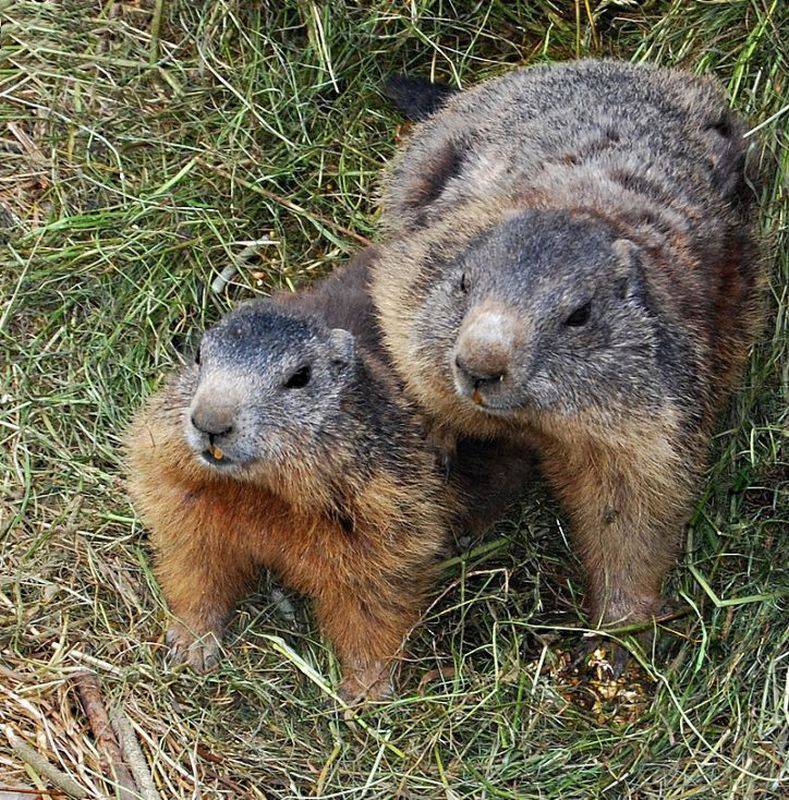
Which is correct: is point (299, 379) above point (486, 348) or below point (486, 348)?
below

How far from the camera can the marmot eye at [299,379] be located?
5.36 metres

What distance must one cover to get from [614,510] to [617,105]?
82.8 inches

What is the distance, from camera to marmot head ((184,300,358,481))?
201 inches

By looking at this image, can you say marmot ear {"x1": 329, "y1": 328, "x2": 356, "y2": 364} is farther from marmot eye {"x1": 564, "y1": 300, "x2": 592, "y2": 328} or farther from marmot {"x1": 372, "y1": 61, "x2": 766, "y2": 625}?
marmot eye {"x1": 564, "y1": 300, "x2": 592, "y2": 328}

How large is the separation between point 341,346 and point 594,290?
3.76 feet

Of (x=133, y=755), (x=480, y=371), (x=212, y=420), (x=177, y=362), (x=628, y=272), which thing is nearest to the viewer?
(x=480, y=371)

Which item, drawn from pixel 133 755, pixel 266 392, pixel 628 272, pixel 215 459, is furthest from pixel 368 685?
A: pixel 628 272

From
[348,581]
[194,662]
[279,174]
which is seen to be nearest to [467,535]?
[348,581]

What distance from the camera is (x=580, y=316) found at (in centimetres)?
516

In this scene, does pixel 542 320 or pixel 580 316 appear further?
pixel 580 316

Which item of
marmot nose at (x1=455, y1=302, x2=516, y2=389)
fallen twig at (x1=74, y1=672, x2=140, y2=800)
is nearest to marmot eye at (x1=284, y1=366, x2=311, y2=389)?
marmot nose at (x1=455, y1=302, x2=516, y2=389)

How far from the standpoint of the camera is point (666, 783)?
536cm

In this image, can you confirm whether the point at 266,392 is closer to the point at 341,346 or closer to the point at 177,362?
the point at 341,346

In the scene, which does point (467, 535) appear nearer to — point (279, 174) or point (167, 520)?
point (167, 520)
